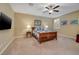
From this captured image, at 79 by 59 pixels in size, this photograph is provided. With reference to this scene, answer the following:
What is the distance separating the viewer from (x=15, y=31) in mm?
2357

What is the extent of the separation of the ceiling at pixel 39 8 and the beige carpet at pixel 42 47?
69 cm

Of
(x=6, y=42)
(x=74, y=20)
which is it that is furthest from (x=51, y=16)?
(x=6, y=42)

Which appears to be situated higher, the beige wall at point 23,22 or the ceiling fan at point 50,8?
the ceiling fan at point 50,8

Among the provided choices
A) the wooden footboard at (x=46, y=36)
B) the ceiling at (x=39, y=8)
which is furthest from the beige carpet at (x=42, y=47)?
the ceiling at (x=39, y=8)

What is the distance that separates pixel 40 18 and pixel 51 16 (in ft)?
0.99

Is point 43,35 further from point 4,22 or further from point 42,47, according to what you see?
point 4,22

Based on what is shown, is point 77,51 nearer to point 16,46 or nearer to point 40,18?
point 40,18

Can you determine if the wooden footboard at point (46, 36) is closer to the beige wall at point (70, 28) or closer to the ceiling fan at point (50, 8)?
the beige wall at point (70, 28)

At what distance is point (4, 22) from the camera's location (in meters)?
2.13

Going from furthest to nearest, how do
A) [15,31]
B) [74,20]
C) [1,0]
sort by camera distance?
1. [15,31]
2. [74,20]
3. [1,0]

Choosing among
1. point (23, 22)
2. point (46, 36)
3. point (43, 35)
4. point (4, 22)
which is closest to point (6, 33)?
point (4, 22)

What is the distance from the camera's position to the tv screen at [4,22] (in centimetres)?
205

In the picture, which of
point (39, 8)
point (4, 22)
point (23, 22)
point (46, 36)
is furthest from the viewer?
point (46, 36)

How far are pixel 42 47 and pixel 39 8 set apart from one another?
101 cm
